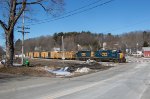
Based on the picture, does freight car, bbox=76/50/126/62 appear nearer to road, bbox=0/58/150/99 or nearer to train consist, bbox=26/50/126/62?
train consist, bbox=26/50/126/62

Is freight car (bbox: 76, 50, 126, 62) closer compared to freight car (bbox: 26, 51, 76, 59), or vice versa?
freight car (bbox: 76, 50, 126, 62)

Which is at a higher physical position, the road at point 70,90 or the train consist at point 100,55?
the train consist at point 100,55

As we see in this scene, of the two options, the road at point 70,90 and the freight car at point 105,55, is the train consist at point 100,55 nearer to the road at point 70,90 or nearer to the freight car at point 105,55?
the freight car at point 105,55

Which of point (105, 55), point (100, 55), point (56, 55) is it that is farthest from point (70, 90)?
point (56, 55)

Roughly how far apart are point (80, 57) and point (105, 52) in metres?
10.9

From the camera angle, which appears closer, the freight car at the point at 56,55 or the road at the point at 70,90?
the road at the point at 70,90

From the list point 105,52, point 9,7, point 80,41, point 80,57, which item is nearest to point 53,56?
point 80,57

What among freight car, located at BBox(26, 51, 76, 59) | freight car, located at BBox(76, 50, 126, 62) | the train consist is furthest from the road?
freight car, located at BBox(26, 51, 76, 59)

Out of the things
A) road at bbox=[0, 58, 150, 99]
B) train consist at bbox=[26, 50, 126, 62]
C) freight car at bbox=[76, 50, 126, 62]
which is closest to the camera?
road at bbox=[0, 58, 150, 99]

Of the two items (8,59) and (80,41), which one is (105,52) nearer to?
(8,59)

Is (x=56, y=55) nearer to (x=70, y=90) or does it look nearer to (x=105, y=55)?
(x=105, y=55)

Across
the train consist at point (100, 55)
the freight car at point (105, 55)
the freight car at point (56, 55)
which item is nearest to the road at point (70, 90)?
the freight car at point (105, 55)

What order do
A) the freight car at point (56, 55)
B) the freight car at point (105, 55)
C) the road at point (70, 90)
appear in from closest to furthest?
the road at point (70, 90)
the freight car at point (105, 55)
the freight car at point (56, 55)

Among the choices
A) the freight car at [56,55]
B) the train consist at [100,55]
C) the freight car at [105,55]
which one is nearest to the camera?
the freight car at [105,55]
